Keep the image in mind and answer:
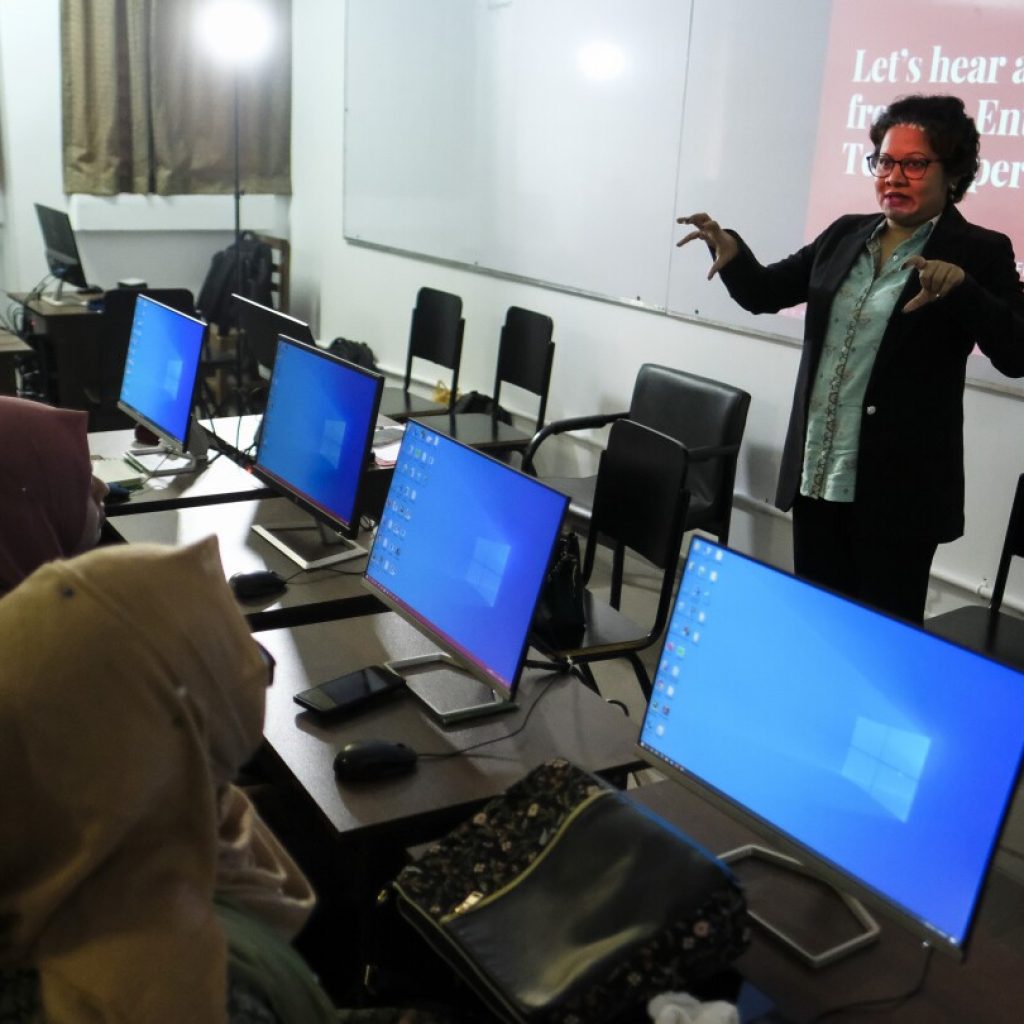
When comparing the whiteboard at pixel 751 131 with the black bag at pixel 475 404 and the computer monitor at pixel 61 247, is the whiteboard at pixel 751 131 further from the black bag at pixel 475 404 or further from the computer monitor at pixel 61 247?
the computer monitor at pixel 61 247

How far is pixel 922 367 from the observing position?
2.50 m

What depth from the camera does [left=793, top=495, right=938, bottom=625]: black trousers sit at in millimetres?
2596

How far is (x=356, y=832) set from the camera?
1.57m

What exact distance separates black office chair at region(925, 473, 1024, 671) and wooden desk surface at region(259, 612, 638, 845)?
A: 3.89 feet

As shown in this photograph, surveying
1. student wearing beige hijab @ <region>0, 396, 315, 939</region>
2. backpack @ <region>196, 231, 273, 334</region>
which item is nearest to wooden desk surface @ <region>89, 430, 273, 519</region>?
student wearing beige hijab @ <region>0, 396, 315, 939</region>

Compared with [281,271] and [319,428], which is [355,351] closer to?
[281,271]

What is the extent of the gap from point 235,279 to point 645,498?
3.92m

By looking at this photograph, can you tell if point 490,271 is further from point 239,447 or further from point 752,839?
point 752,839

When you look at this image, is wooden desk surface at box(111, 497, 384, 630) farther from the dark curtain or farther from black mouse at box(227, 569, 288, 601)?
the dark curtain

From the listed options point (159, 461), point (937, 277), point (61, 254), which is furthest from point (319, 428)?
point (61, 254)

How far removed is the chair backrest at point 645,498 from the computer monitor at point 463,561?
862 mm

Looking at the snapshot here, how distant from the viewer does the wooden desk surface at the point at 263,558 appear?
7.56 ft

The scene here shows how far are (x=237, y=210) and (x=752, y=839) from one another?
526cm

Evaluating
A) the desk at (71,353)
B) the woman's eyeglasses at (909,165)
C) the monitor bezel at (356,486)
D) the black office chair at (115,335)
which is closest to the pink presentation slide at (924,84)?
the woman's eyeglasses at (909,165)
